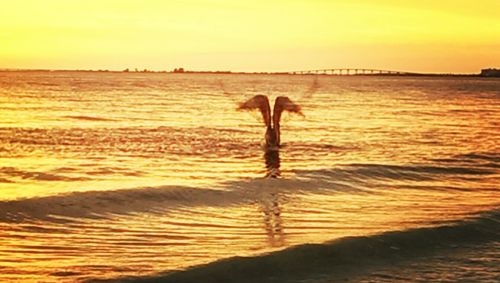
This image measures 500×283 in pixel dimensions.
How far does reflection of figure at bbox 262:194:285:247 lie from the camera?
1089 cm

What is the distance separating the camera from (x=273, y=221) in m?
12.5

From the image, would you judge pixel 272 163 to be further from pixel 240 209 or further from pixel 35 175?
pixel 240 209

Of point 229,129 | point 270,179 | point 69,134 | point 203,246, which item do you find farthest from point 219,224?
point 229,129

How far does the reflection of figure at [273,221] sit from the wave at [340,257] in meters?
0.91

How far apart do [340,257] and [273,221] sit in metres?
2.71

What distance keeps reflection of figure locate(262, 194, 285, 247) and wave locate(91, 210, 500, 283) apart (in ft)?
2.99

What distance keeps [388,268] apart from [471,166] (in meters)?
13.7

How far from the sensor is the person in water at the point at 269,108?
2378cm

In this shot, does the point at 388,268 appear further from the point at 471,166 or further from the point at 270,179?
the point at 471,166

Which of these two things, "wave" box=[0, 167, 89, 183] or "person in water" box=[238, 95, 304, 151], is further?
"person in water" box=[238, 95, 304, 151]

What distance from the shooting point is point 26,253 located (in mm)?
9742

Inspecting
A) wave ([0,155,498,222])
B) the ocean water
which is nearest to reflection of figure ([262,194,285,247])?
the ocean water

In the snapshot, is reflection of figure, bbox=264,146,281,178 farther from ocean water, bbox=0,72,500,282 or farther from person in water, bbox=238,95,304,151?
person in water, bbox=238,95,304,151

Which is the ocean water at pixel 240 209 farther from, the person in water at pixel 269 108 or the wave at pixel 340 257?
the person in water at pixel 269 108
